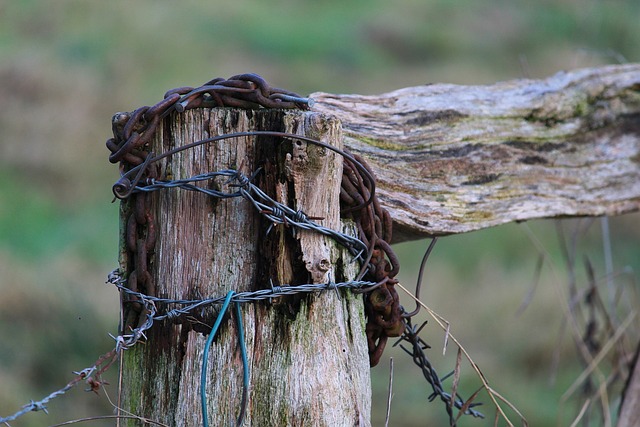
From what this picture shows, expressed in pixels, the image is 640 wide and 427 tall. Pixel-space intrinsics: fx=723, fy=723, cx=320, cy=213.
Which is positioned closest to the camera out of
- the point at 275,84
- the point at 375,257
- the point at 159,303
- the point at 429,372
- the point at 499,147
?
the point at 159,303

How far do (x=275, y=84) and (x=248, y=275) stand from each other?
9.74m

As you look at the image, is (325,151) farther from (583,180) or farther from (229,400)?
(583,180)

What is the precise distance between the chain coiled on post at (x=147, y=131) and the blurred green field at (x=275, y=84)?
169cm

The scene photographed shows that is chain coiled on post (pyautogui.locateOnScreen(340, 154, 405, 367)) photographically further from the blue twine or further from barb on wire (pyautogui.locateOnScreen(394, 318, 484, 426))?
the blue twine

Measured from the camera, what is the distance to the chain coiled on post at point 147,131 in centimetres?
152

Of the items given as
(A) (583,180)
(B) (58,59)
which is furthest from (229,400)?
(B) (58,59)

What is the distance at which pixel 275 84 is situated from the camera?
1105cm

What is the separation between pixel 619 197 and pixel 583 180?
21 cm

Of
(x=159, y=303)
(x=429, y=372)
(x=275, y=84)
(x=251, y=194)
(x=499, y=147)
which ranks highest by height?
(x=275, y=84)

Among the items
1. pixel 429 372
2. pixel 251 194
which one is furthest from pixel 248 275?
pixel 429 372

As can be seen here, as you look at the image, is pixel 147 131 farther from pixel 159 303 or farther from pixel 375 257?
pixel 375 257

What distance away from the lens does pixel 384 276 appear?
1.71 meters

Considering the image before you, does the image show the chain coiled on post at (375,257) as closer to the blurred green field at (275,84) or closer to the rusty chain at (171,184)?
the rusty chain at (171,184)

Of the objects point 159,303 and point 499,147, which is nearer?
point 159,303
